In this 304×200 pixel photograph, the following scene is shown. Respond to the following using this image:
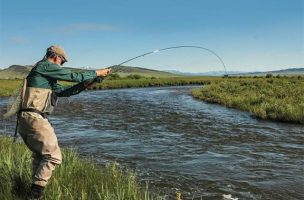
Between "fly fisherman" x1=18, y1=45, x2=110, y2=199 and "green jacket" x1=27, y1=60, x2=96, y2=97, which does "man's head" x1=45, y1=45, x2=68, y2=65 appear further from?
"green jacket" x1=27, y1=60, x2=96, y2=97

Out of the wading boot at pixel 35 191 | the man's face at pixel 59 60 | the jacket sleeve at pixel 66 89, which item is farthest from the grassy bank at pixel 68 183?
the man's face at pixel 59 60

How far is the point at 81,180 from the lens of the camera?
25.5 ft

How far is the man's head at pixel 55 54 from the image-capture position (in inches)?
266

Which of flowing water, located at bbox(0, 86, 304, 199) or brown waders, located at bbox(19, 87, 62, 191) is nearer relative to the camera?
brown waders, located at bbox(19, 87, 62, 191)

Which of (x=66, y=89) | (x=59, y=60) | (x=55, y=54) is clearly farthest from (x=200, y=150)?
(x=55, y=54)

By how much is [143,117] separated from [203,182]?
1492 centimetres

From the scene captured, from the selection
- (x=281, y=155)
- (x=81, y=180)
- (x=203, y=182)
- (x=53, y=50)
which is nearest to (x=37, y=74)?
(x=53, y=50)

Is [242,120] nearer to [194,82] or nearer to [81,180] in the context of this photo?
[81,180]

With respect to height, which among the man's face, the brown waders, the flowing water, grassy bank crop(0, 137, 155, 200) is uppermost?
the man's face

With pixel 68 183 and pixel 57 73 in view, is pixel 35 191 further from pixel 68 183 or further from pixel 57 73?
pixel 57 73

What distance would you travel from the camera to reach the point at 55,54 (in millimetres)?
6754

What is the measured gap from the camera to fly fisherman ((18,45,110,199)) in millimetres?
6449

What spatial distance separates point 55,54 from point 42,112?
37.8 inches

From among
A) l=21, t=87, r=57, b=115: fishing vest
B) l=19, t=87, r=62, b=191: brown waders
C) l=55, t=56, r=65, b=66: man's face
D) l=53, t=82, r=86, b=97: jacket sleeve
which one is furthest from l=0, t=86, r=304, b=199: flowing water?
l=55, t=56, r=65, b=66: man's face
